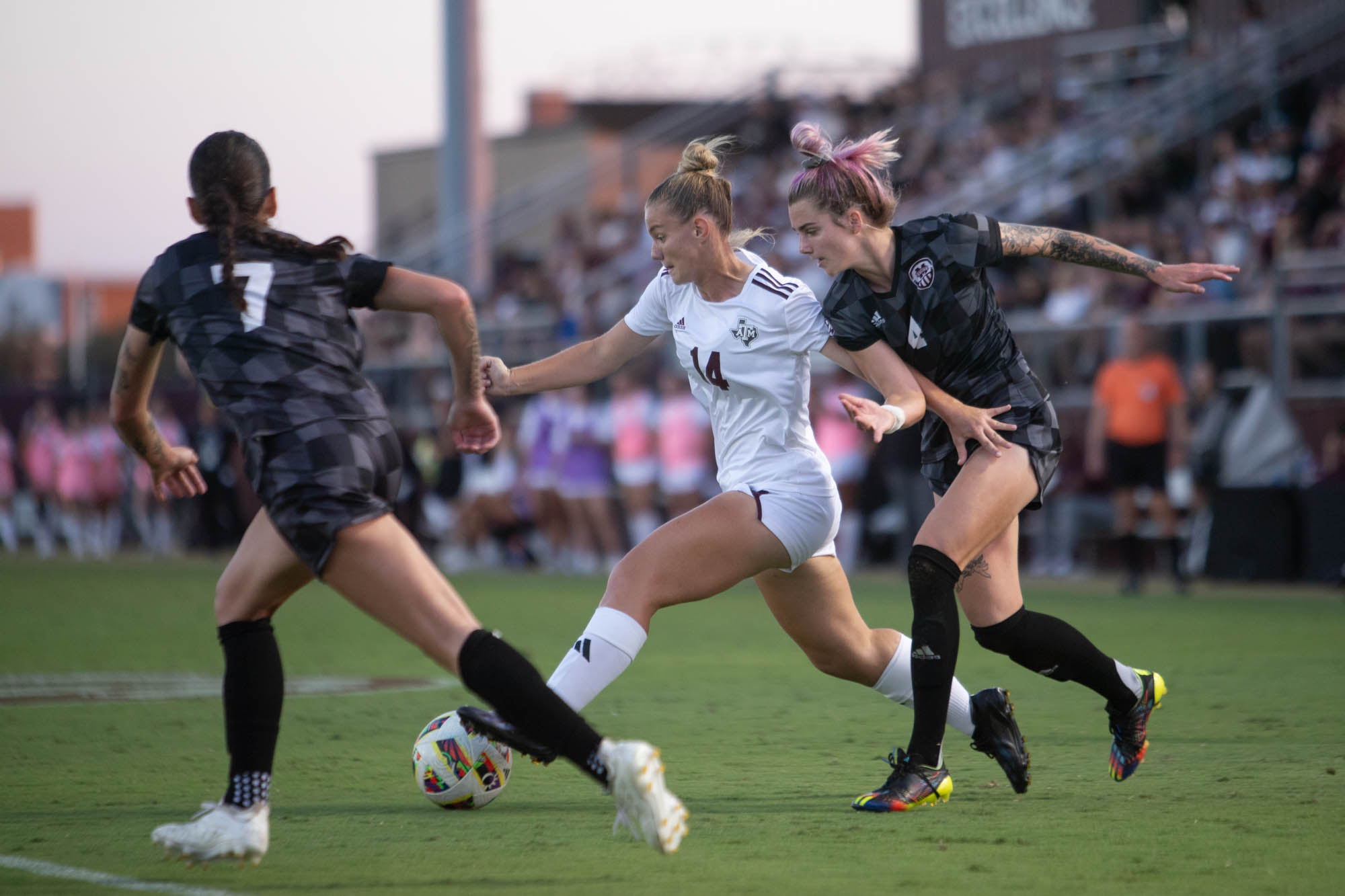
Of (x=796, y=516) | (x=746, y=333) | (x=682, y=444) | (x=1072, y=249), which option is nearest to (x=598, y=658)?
(x=796, y=516)

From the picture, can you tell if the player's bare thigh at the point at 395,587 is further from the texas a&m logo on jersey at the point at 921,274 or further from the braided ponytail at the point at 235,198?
the texas a&m logo on jersey at the point at 921,274

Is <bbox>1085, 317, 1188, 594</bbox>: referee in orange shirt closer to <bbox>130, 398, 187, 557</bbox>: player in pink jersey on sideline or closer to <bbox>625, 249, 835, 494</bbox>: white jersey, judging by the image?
<bbox>625, 249, 835, 494</bbox>: white jersey

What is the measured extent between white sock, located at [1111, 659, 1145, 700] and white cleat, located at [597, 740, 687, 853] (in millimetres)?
1995

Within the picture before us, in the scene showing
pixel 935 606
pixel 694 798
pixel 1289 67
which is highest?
pixel 1289 67

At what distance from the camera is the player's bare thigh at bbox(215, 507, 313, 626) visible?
444 centimetres

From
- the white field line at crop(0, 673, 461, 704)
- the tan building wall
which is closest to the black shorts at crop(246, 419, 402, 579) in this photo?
the white field line at crop(0, 673, 461, 704)

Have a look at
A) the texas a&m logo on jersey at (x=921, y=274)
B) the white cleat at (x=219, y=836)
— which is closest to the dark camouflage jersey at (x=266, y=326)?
the white cleat at (x=219, y=836)

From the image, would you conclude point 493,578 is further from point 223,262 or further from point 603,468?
point 223,262

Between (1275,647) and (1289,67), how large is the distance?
12.3 meters

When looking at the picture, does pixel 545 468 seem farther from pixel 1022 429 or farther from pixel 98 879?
pixel 98 879

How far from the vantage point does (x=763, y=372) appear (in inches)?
208

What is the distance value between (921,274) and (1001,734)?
148cm

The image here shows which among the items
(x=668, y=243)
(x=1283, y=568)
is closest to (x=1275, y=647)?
(x=1283, y=568)

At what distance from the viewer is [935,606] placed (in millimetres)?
5137
